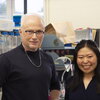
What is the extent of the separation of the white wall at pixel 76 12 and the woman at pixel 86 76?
74.5 inches

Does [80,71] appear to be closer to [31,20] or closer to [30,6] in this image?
[31,20]

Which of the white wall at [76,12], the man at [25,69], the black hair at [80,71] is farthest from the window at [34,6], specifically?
the man at [25,69]

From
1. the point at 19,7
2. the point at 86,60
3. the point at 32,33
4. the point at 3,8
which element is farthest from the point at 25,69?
the point at 19,7

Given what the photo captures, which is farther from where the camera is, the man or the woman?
the woman

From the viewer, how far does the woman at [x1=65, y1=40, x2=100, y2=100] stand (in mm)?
1644

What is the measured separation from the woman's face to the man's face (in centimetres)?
34

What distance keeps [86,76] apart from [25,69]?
0.49 m

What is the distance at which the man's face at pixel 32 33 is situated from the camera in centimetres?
153

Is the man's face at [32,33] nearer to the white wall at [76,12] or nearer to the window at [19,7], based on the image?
the white wall at [76,12]

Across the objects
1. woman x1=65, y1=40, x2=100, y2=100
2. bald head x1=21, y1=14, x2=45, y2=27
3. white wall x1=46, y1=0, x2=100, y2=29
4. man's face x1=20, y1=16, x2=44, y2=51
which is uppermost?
white wall x1=46, y1=0, x2=100, y2=29

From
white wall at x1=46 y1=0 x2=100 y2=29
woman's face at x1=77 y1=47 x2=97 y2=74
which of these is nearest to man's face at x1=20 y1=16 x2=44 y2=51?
woman's face at x1=77 y1=47 x2=97 y2=74

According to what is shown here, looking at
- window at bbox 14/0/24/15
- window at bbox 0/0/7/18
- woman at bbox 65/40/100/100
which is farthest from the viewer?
window at bbox 14/0/24/15

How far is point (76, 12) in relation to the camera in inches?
145

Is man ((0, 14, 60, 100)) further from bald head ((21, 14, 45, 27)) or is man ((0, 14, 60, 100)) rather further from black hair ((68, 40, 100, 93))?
black hair ((68, 40, 100, 93))
